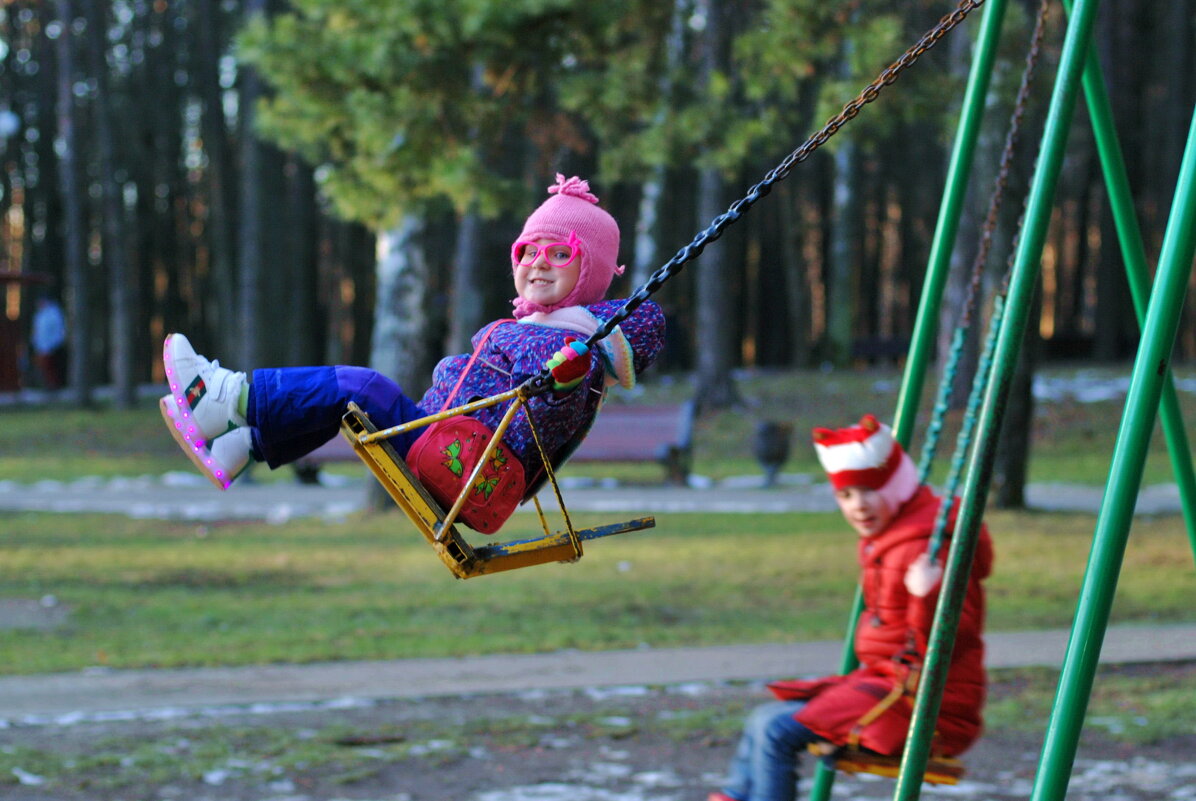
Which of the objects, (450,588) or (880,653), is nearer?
(880,653)

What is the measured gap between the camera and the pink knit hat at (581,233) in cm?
313

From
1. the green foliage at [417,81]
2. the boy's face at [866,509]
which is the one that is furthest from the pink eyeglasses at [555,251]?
the green foliage at [417,81]

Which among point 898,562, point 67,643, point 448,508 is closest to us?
point 448,508

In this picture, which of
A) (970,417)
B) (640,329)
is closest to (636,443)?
(970,417)

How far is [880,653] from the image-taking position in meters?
3.90

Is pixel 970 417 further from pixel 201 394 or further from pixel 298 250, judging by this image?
pixel 298 250

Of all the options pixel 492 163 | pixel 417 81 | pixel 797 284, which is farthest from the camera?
pixel 797 284

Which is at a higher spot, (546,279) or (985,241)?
(985,241)

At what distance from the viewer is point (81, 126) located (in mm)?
37062

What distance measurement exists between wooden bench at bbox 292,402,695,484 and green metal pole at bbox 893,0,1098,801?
9.70 m

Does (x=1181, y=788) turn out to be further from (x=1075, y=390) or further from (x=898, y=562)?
(x=1075, y=390)

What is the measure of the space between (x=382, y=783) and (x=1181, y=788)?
118 inches

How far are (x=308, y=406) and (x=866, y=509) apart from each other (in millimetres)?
1728

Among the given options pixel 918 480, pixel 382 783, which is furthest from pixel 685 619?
pixel 918 480
